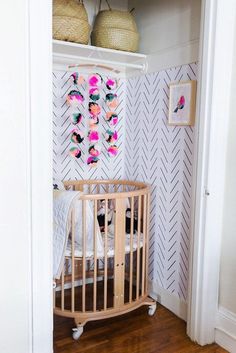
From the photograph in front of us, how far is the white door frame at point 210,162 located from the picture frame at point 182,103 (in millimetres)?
221

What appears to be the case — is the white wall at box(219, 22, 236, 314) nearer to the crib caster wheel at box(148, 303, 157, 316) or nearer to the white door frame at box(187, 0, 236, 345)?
the white door frame at box(187, 0, 236, 345)

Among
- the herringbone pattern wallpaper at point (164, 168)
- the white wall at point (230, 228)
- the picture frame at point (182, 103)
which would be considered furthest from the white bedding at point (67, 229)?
the picture frame at point (182, 103)

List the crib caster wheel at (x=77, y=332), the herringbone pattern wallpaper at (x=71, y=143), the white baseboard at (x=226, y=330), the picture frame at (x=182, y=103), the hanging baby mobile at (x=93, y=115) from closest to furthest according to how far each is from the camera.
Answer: the white baseboard at (x=226, y=330) < the crib caster wheel at (x=77, y=332) < the picture frame at (x=182, y=103) < the hanging baby mobile at (x=93, y=115) < the herringbone pattern wallpaper at (x=71, y=143)

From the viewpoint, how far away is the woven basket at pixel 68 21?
2.15 metres

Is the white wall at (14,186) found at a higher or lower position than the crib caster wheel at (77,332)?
higher

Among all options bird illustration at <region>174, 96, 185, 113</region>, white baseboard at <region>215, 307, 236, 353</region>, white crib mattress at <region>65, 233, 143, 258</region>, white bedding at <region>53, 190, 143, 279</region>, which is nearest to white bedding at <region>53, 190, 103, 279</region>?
white bedding at <region>53, 190, 143, 279</region>

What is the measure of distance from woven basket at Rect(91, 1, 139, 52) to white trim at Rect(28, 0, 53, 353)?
114 centimetres

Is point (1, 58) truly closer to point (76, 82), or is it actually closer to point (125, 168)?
point (76, 82)

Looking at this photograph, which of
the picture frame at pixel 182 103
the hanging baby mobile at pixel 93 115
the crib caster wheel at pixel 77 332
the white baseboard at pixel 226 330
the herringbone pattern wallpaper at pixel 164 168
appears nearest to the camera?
the white baseboard at pixel 226 330

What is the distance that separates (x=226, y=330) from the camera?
6.48ft

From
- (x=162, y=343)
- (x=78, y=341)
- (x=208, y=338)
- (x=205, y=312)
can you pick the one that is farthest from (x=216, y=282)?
(x=78, y=341)

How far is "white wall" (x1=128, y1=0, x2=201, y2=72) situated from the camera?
213 centimetres

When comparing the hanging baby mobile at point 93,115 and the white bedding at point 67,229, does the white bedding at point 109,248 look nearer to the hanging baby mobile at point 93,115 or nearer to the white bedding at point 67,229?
the white bedding at point 67,229

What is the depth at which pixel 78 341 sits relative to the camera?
80.0 inches
